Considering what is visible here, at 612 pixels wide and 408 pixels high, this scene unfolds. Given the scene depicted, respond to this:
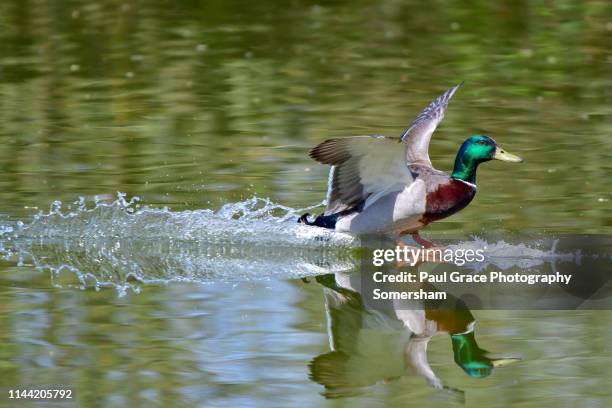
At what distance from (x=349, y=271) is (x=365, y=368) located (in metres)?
1.57

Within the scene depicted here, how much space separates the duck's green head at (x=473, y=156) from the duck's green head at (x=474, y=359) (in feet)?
6.33

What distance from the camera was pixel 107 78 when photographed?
1259 cm

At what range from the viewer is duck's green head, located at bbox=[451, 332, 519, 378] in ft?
17.8

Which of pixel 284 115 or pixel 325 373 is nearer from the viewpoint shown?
pixel 325 373

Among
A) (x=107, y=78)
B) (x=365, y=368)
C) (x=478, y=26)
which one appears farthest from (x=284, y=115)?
(x=365, y=368)

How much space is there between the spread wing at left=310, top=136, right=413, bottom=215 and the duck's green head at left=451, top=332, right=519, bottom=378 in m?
1.28

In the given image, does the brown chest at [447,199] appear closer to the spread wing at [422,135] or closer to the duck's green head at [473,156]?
the duck's green head at [473,156]

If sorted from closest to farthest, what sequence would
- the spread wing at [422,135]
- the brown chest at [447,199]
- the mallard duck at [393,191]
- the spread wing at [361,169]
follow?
the spread wing at [361,169] → the mallard duck at [393,191] → the brown chest at [447,199] → the spread wing at [422,135]

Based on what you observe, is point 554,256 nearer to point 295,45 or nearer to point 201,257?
point 201,257

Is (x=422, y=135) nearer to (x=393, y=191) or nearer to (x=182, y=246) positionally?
(x=393, y=191)

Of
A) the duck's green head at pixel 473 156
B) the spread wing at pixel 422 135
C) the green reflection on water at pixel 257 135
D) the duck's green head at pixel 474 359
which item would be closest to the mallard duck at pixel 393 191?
the duck's green head at pixel 473 156

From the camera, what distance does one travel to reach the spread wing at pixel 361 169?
680 centimetres

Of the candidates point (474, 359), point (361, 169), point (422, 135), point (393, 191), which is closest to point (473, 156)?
point (422, 135)

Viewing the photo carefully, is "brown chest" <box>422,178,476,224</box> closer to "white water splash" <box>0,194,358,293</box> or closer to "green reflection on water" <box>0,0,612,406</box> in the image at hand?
"green reflection on water" <box>0,0,612,406</box>
